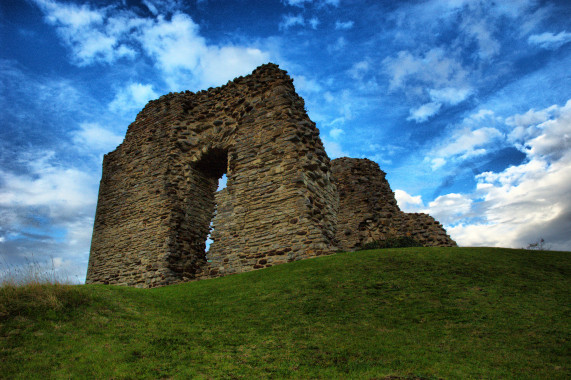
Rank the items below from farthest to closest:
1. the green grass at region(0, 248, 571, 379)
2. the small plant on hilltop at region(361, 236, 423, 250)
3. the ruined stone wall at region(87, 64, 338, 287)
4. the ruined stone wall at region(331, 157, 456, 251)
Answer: the ruined stone wall at region(331, 157, 456, 251), the small plant on hilltop at region(361, 236, 423, 250), the ruined stone wall at region(87, 64, 338, 287), the green grass at region(0, 248, 571, 379)

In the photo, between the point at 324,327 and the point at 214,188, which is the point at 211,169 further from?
the point at 324,327

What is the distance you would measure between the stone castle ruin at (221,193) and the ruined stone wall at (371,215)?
100 millimetres

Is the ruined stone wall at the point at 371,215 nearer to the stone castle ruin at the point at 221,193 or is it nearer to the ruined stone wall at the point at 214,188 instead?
the stone castle ruin at the point at 221,193

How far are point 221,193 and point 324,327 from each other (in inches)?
288

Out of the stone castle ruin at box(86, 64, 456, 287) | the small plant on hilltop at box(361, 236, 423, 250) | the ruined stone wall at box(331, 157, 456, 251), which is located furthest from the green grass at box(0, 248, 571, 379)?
the ruined stone wall at box(331, 157, 456, 251)

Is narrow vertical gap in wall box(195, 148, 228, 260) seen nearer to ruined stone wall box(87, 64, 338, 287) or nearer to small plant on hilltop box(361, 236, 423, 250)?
ruined stone wall box(87, 64, 338, 287)

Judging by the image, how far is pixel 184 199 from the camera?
1284 cm

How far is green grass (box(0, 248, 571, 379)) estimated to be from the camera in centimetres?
337

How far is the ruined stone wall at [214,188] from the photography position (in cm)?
952

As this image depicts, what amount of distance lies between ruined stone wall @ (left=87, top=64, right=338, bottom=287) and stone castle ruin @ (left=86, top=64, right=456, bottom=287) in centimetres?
4

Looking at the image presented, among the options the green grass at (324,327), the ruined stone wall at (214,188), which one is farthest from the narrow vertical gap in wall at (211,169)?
the green grass at (324,327)

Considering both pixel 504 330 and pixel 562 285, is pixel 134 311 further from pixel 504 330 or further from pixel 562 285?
pixel 562 285

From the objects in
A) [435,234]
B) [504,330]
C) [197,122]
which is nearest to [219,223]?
[197,122]

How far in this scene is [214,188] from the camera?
1421cm
